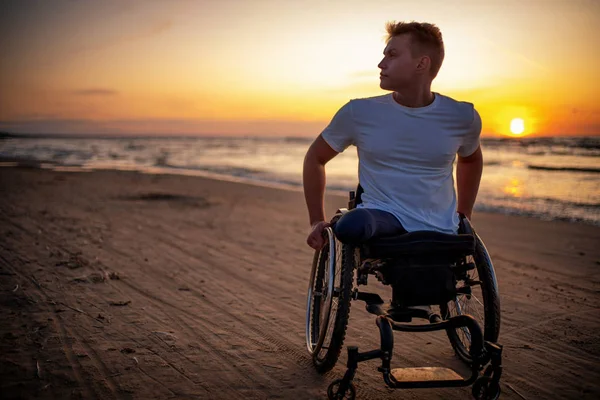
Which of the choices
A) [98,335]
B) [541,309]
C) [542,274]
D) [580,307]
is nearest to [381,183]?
[98,335]

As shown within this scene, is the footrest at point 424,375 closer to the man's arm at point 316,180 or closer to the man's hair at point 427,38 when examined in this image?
the man's arm at point 316,180

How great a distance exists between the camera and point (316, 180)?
2.85 meters

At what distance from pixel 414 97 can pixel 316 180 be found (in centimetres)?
69

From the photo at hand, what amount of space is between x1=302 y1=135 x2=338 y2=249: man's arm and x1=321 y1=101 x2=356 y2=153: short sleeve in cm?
5

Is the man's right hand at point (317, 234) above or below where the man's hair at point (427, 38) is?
below

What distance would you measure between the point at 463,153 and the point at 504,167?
21.4 meters

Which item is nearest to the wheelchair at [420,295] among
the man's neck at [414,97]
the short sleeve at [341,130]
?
the short sleeve at [341,130]

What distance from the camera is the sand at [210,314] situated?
9.61 ft

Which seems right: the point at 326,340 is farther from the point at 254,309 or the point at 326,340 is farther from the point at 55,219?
the point at 55,219

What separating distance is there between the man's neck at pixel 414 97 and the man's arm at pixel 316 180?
0.45m

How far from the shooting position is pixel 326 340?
10.1 ft

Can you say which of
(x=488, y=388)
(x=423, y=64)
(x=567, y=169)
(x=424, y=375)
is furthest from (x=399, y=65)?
(x=567, y=169)

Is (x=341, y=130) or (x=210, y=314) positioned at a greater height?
(x=341, y=130)

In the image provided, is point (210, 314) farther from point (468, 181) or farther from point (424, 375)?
point (468, 181)
